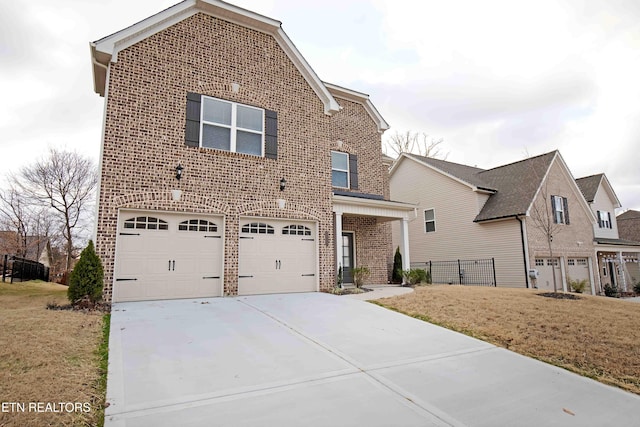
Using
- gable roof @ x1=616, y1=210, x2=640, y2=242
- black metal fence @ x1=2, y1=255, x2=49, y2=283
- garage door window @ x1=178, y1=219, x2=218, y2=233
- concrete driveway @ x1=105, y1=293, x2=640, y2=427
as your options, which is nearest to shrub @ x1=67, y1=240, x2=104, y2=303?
concrete driveway @ x1=105, y1=293, x2=640, y2=427

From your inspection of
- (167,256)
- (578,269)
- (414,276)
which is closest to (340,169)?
(414,276)

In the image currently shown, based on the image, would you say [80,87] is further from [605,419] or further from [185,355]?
[605,419]

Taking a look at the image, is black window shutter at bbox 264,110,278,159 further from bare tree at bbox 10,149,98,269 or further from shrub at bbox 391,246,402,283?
bare tree at bbox 10,149,98,269

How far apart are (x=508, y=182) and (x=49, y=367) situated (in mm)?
21123

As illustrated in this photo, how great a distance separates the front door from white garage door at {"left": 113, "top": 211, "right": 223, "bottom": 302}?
612 cm

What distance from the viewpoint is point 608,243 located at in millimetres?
22062

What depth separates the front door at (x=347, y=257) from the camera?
14.9 meters

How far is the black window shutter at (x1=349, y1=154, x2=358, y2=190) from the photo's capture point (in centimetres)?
1545

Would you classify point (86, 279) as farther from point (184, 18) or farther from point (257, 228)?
point (184, 18)

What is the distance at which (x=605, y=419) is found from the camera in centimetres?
381

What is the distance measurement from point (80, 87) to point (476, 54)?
20.7 meters

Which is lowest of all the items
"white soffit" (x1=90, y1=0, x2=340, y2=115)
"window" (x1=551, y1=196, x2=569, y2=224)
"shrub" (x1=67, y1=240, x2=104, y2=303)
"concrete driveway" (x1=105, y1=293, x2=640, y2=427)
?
"concrete driveway" (x1=105, y1=293, x2=640, y2=427)

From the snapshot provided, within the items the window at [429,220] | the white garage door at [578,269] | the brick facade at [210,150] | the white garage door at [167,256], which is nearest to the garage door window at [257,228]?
the brick facade at [210,150]

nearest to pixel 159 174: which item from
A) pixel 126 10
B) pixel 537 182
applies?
pixel 126 10
